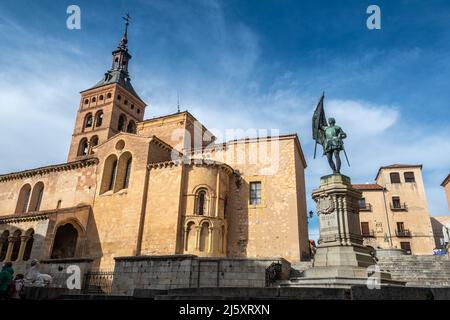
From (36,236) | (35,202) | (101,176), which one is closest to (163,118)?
(101,176)

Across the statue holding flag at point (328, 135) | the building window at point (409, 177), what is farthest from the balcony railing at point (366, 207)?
the statue holding flag at point (328, 135)

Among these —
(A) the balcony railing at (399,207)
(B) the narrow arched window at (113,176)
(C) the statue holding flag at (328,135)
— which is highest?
(A) the balcony railing at (399,207)

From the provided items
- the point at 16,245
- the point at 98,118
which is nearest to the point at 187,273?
the point at 16,245

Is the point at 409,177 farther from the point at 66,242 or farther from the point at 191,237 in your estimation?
the point at 66,242

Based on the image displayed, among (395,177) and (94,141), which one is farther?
(94,141)

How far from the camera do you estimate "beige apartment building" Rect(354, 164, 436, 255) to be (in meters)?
35.4

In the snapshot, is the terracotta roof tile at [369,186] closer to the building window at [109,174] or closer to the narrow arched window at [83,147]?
the building window at [109,174]

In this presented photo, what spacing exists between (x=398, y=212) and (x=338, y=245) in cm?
3187

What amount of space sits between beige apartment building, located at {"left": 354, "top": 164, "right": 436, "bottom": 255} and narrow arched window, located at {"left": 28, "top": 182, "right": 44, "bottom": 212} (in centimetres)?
3334

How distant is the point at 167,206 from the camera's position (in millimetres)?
22000

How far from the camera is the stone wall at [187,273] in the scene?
40.9ft

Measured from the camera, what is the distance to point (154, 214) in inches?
880

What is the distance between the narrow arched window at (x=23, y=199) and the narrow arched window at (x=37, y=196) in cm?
111
